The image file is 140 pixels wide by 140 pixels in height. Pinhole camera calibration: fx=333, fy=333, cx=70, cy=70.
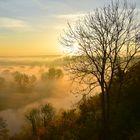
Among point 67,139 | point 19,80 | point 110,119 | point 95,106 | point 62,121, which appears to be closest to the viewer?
point 110,119

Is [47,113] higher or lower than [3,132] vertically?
higher

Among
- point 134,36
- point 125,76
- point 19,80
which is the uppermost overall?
point 134,36

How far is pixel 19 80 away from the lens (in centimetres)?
19225

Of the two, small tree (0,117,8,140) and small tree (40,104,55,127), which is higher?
small tree (40,104,55,127)

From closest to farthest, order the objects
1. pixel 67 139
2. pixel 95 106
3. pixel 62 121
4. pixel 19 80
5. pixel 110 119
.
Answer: pixel 110 119 < pixel 67 139 < pixel 95 106 < pixel 62 121 < pixel 19 80

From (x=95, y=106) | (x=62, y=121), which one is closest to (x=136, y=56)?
(x=95, y=106)

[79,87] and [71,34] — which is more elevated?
[71,34]

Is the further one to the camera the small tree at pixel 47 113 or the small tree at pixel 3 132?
the small tree at pixel 47 113

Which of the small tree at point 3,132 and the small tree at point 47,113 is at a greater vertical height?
the small tree at point 47,113

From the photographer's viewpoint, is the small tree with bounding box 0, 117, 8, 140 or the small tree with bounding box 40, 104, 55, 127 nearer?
the small tree with bounding box 0, 117, 8, 140

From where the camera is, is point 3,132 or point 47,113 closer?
point 3,132

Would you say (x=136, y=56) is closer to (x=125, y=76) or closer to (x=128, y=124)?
(x=125, y=76)

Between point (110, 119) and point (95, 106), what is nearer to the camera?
point (110, 119)

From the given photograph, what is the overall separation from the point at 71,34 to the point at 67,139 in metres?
14.4
